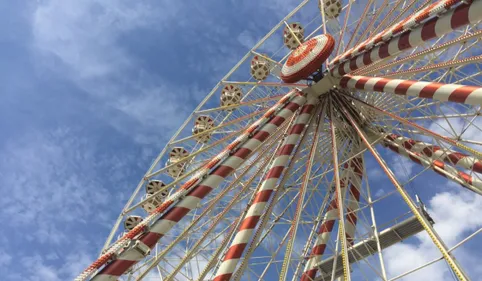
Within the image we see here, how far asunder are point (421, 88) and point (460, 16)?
8.62 feet

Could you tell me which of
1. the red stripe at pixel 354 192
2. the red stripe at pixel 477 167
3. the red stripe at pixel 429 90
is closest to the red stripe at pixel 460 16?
the red stripe at pixel 429 90

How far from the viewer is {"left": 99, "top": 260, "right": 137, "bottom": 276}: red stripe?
8.27 m

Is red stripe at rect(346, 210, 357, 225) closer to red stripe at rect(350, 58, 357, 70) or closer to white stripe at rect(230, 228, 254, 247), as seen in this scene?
red stripe at rect(350, 58, 357, 70)

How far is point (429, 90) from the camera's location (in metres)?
9.50

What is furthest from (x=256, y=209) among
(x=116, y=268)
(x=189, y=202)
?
(x=116, y=268)

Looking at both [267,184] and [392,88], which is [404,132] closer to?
[392,88]

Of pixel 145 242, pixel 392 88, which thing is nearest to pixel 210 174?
pixel 145 242

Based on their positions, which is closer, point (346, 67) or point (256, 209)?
point (256, 209)

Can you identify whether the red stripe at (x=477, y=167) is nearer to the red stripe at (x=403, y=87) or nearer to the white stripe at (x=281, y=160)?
the red stripe at (x=403, y=87)

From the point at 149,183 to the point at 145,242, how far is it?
745 cm

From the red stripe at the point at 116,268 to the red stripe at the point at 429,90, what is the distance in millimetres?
7311

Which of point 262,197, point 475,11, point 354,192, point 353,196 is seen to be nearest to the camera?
point 475,11

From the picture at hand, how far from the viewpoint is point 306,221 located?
1493 centimetres

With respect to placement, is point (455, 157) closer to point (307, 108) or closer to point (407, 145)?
point (407, 145)
